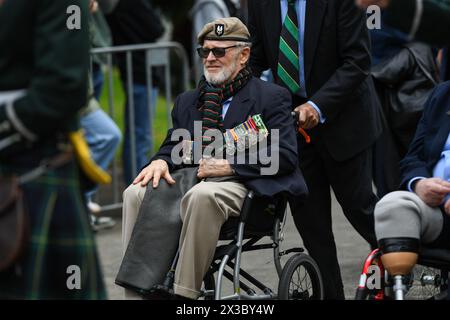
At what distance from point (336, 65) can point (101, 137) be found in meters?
2.51

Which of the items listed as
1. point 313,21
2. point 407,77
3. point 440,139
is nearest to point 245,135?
point 313,21

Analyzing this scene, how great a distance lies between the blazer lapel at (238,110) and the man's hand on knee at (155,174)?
0.37 metres

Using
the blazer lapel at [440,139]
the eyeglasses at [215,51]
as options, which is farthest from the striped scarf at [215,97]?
the blazer lapel at [440,139]

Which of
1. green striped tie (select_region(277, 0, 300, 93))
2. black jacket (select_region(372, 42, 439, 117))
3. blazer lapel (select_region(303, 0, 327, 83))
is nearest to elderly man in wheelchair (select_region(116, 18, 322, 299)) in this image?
green striped tie (select_region(277, 0, 300, 93))

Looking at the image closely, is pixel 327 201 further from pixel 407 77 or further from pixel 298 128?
pixel 407 77

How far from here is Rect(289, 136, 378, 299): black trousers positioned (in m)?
5.85

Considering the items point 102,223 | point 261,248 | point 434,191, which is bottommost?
point 102,223

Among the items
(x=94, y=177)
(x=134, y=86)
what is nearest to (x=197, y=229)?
(x=94, y=177)

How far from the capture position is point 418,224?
15.3 feet

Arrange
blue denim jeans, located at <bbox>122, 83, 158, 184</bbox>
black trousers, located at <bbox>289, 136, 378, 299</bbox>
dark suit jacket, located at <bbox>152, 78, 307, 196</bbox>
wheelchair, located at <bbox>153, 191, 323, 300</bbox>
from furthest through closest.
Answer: blue denim jeans, located at <bbox>122, 83, 158, 184</bbox> → black trousers, located at <bbox>289, 136, 378, 299</bbox> → dark suit jacket, located at <bbox>152, 78, 307, 196</bbox> → wheelchair, located at <bbox>153, 191, 323, 300</bbox>

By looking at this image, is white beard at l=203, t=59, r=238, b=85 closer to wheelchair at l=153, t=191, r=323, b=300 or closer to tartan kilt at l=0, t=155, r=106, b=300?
wheelchair at l=153, t=191, r=323, b=300

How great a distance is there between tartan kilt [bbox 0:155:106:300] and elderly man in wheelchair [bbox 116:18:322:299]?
4.73 ft

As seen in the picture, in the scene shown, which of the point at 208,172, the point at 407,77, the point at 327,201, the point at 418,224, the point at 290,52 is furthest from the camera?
the point at 407,77

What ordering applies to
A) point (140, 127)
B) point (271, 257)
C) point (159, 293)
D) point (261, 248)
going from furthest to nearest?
point (140, 127)
point (271, 257)
point (261, 248)
point (159, 293)
